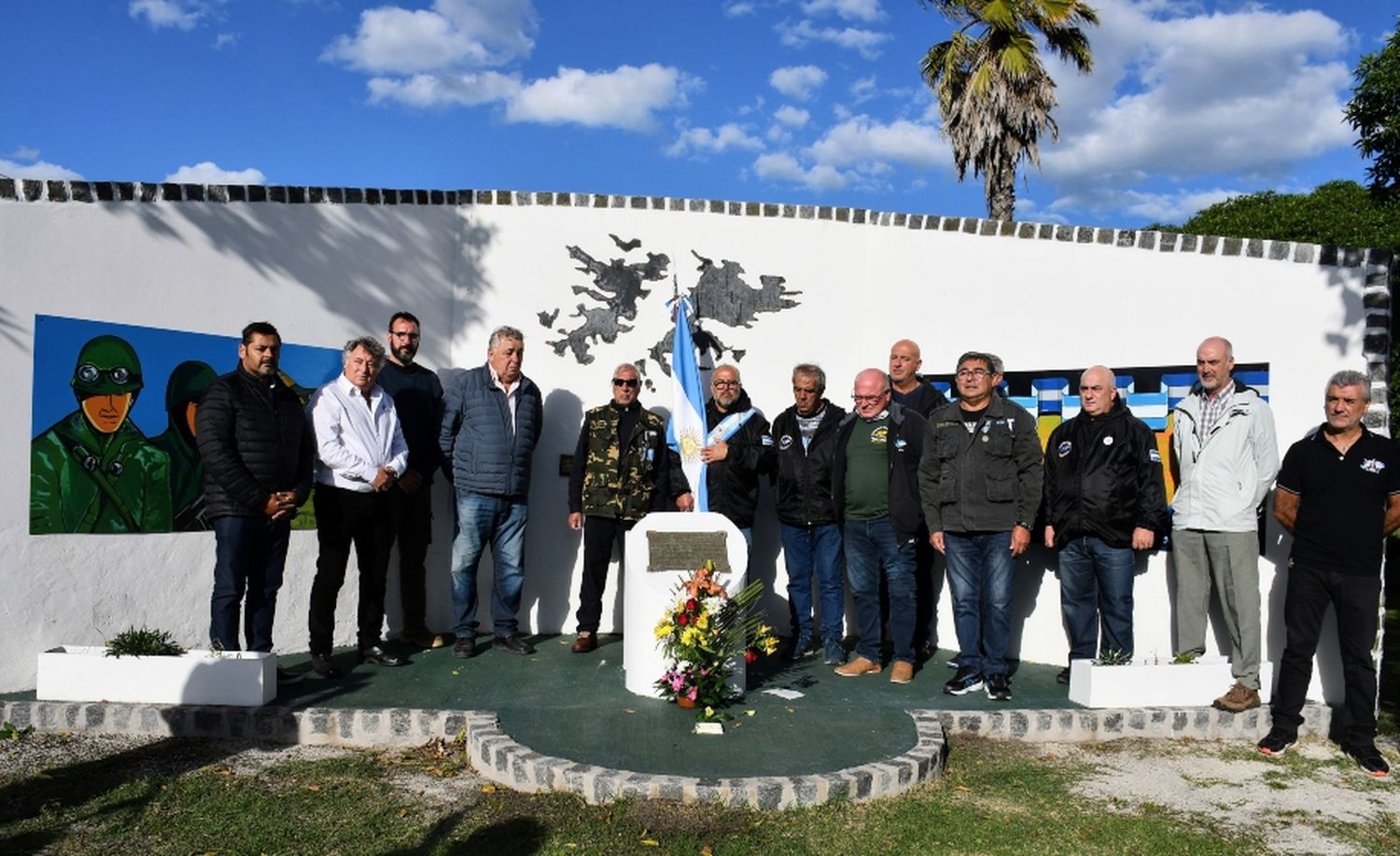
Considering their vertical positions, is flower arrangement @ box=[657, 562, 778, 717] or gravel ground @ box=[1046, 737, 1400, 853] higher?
flower arrangement @ box=[657, 562, 778, 717]

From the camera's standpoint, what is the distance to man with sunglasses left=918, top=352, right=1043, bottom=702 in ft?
17.9

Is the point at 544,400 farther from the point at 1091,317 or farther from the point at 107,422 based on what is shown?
the point at 1091,317

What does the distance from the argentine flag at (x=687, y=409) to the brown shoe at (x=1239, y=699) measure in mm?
3060

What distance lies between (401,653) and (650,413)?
6.94ft

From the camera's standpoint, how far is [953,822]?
3977 mm

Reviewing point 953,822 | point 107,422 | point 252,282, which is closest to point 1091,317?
point 953,822

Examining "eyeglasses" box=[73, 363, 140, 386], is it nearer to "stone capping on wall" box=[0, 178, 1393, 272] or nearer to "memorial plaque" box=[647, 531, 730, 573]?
"stone capping on wall" box=[0, 178, 1393, 272]

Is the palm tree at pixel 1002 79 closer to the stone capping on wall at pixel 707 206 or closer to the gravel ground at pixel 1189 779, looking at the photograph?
the stone capping on wall at pixel 707 206

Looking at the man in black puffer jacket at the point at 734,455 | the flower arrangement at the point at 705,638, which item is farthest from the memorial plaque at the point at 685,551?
the man in black puffer jacket at the point at 734,455

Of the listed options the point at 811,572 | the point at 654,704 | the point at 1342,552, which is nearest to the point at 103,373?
the point at 654,704

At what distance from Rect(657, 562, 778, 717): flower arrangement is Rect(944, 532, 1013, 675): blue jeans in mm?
1187

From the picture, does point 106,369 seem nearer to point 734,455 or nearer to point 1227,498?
point 734,455

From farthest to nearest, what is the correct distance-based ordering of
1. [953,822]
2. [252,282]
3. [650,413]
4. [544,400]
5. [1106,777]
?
[544,400]
[650,413]
[252,282]
[1106,777]
[953,822]

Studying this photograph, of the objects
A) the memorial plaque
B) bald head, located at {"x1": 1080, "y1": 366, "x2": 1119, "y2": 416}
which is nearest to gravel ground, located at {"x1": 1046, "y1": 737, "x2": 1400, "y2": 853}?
bald head, located at {"x1": 1080, "y1": 366, "x2": 1119, "y2": 416}
